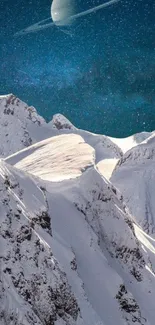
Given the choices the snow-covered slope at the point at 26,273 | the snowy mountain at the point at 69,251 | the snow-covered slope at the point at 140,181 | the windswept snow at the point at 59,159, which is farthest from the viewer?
the snow-covered slope at the point at 140,181

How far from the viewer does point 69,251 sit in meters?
37.6

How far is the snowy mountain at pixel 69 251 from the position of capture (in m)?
29.8

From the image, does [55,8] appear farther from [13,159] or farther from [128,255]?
[13,159]

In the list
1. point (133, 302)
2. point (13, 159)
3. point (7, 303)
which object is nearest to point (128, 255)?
point (133, 302)

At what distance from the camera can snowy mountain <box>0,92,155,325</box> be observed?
2983 centimetres

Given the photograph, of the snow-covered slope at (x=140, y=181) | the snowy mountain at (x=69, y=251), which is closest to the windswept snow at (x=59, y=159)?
the snowy mountain at (x=69, y=251)

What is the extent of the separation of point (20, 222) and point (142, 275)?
1565 cm

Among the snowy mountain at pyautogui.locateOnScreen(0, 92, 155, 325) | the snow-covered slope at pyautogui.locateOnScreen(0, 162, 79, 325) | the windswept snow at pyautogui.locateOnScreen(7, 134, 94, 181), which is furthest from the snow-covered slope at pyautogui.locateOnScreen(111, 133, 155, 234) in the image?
the snow-covered slope at pyautogui.locateOnScreen(0, 162, 79, 325)

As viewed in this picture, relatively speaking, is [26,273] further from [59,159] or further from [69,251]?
[59,159]

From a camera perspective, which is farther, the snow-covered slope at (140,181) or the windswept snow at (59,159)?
the snow-covered slope at (140,181)

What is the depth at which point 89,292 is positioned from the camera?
36.6m

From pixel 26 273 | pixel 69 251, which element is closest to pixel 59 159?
pixel 69 251

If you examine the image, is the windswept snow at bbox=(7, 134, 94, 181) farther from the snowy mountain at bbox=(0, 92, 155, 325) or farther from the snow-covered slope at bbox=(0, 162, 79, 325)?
the snow-covered slope at bbox=(0, 162, 79, 325)

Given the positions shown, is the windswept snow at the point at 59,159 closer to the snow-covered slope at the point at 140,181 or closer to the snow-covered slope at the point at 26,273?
the snow-covered slope at the point at 26,273
